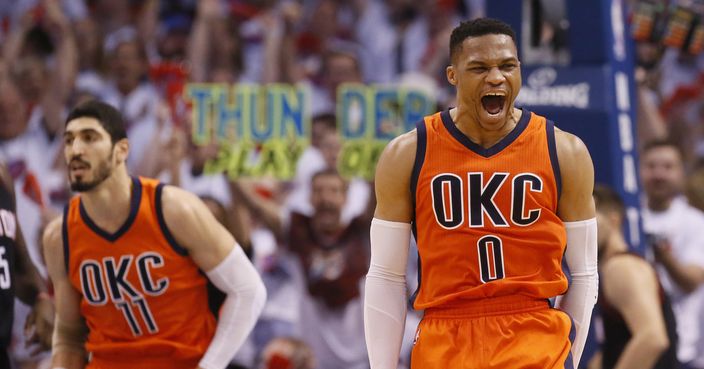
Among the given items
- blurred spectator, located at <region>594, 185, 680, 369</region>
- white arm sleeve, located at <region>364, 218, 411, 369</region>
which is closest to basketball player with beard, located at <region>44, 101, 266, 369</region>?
white arm sleeve, located at <region>364, 218, 411, 369</region>

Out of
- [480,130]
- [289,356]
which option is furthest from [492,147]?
[289,356]

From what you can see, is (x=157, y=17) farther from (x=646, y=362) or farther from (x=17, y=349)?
(x=646, y=362)

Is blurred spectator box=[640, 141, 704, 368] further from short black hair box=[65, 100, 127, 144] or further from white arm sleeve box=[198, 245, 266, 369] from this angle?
short black hair box=[65, 100, 127, 144]

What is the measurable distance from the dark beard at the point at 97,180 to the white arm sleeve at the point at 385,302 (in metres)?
1.43

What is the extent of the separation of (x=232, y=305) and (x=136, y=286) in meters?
0.39

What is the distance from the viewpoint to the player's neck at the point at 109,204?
4527 millimetres

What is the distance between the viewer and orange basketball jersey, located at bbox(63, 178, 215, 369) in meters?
4.50

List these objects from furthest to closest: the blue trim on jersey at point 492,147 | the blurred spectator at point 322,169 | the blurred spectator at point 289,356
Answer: the blurred spectator at point 322,169
the blurred spectator at point 289,356
the blue trim on jersey at point 492,147

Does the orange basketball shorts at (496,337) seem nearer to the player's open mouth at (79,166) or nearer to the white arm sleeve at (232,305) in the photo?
the white arm sleeve at (232,305)

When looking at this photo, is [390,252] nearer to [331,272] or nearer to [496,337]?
[496,337]

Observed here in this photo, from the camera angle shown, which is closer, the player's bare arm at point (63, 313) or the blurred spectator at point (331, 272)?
the player's bare arm at point (63, 313)

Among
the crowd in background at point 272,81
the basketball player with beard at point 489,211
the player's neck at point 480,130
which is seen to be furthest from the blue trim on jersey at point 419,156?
the crowd in background at point 272,81

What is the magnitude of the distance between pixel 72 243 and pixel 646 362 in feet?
8.12

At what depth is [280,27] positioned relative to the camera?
9477mm
